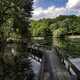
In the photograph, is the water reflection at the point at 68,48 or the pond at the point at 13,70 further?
the water reflection at the point at 68,48

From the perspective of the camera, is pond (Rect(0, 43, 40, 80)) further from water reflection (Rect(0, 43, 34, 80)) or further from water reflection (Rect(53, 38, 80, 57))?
water reflection (Rect(53, 38, 80, 57))

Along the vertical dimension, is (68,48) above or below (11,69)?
below

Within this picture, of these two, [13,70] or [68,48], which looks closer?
[13,70]

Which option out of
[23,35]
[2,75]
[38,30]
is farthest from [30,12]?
[38,30]

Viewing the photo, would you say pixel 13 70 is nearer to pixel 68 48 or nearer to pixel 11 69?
pixel 11 69

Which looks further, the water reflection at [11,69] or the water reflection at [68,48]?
the water reflection at [68,48]

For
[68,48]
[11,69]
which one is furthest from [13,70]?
[68,48]

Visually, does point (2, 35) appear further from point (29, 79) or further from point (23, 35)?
point (23, 35)

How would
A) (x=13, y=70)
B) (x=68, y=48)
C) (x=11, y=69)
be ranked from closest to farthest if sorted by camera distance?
1. (x=13, y=70)
2. (x=11, y=69)
3. (x=68, y=48)

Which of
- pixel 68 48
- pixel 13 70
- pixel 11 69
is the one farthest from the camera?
pixel 68 48

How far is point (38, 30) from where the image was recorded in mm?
88312

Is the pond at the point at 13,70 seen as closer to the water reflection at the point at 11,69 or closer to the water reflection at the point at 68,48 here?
the water reflection at the point at 11,69

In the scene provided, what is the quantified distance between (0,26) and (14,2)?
12.8 feet

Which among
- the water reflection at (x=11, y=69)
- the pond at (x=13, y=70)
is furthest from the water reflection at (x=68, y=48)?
the water reflection at (x=11, y=69)
